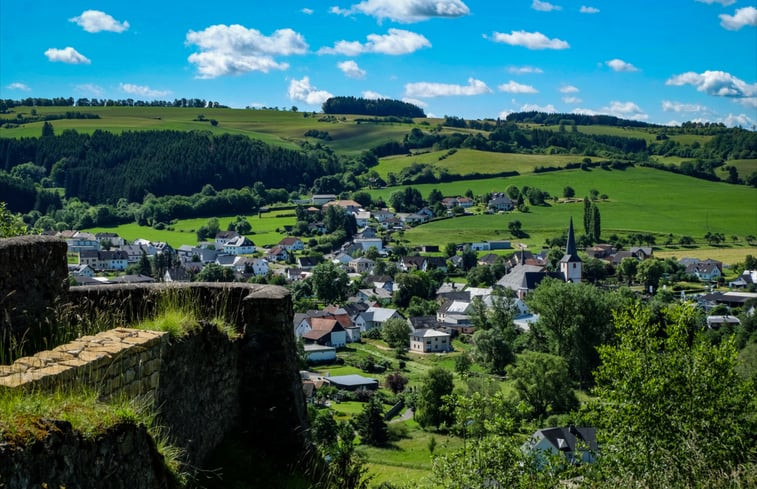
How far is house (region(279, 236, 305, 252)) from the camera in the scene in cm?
12181

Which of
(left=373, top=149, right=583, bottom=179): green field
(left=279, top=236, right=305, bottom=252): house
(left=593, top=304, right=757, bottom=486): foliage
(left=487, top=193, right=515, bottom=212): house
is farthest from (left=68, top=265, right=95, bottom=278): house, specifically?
(left=373, top=149, right=583, bottom=179): green field

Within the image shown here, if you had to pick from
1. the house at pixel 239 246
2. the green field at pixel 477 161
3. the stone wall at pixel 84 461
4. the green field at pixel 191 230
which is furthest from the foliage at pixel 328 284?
the stone wall at pixel 84 461

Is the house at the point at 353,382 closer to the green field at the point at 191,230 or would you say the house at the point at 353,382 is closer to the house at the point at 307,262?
the house at the point at 307,262

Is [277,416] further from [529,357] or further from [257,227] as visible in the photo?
[257,227]

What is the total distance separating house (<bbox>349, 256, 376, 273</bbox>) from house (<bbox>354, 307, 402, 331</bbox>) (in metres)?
26.5

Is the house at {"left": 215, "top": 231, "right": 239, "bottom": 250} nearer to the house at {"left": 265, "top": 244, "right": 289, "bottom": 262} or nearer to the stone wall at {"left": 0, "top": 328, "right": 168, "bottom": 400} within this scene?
the house at {"left": 265, "top": 244, "right": 289, "bottom": 262}

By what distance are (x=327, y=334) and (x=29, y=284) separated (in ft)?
233

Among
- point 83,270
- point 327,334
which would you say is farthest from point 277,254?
point 327,334

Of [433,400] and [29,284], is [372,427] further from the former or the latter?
[29,284]

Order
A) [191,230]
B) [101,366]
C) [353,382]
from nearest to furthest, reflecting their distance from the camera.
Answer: [101,366] < [353,382] < [191,230]

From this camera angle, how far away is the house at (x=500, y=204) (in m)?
146

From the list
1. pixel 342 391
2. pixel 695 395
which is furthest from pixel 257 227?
pixel 695 395

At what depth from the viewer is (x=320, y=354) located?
234ft

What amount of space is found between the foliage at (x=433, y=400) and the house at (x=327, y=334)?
26436 millimetres
